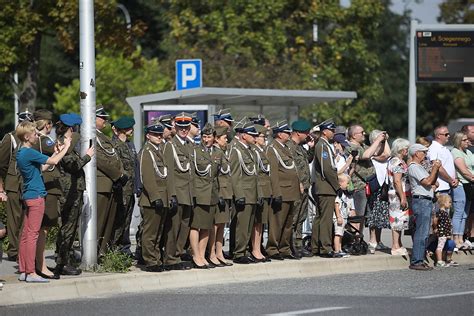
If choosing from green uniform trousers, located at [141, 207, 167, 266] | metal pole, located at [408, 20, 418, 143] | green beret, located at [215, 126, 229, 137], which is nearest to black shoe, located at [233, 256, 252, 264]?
green uniform trousers, located at [141, 207, 167, 266]

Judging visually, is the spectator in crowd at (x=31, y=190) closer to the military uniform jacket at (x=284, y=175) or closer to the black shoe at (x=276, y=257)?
the military uniform jacket at (x=284, y=175)

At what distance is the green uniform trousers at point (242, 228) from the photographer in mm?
17453

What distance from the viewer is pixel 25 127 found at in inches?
572

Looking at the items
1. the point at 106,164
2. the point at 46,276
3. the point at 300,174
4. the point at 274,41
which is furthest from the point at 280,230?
the point at 274,41

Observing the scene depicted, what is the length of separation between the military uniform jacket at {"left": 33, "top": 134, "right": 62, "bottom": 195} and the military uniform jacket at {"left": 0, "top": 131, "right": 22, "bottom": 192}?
1402mm

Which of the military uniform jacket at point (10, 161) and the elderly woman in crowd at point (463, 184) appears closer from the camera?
the military uniform jacket at point (10, 161)

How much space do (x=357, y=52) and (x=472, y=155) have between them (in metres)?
29.1

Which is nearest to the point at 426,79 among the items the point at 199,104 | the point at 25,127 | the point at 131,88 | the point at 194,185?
the point at 199,104

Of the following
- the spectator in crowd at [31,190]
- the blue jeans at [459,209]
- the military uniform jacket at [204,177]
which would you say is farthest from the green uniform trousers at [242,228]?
the blue jeans at [459,209]

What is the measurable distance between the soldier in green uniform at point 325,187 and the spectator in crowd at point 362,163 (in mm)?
800

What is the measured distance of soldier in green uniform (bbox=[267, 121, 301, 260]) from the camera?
18.0 m

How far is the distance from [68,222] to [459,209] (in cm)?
689

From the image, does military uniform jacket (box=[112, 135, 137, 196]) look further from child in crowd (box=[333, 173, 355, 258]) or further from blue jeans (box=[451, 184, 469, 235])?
blue jeans (box=[451, 184, 469, 235])

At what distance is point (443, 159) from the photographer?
63.5 feet
